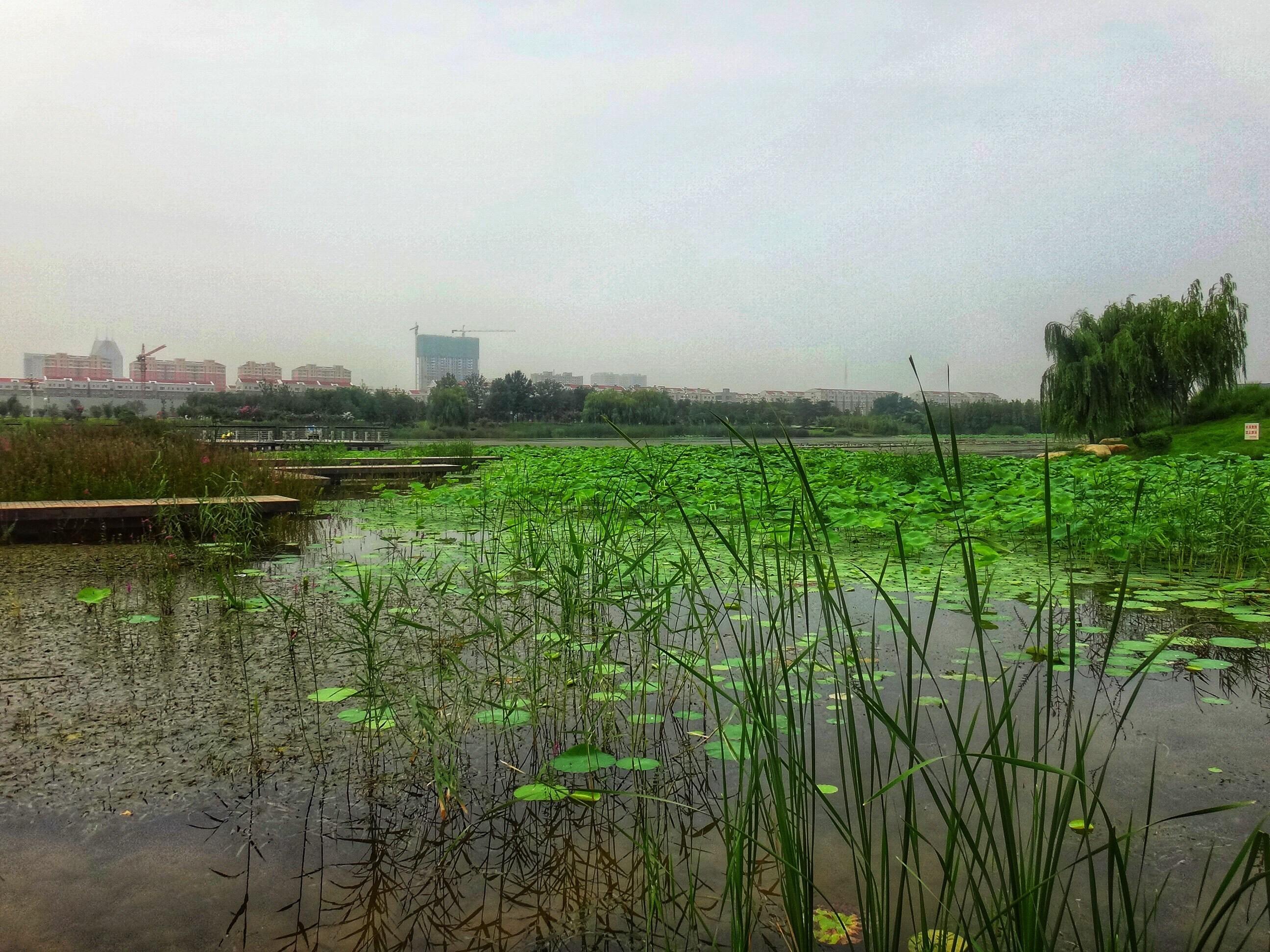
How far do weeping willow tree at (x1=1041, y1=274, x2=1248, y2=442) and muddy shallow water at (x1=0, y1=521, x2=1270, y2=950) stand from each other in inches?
653

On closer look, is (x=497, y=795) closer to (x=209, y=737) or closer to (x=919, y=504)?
(x=209, y=737)

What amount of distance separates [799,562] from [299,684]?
270 cm

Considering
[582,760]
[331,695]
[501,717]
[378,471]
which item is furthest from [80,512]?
[378,471]

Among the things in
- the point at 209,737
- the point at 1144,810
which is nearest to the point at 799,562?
the point at 1144,810

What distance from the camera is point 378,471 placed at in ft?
40.9

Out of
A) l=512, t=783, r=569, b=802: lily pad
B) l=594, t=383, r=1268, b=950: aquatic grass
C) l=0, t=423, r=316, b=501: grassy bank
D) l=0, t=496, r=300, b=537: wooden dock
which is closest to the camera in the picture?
l=594, t=383, r=1268, b=950: aquatic grass

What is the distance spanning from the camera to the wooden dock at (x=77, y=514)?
5426 mm

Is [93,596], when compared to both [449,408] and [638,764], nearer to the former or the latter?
[638,764]

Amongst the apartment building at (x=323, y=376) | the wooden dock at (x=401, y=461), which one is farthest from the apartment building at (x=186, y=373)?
the wooden dock at (x=401, y=461)

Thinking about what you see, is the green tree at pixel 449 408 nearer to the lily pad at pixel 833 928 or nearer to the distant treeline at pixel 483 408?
the distant treeline at pixel 483 408

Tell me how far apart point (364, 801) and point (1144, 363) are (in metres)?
19.5

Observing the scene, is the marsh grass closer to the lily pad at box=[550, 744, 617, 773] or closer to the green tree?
the lily pad at box=[550, 744, 617, 773]

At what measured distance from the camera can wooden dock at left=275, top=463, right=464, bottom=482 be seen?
447 inches

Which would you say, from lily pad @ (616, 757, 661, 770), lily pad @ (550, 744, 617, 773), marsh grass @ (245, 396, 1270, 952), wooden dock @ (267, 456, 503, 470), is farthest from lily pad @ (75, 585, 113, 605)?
wooden dock @ (267, 456, 503, 470)
